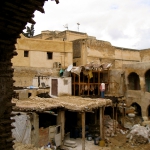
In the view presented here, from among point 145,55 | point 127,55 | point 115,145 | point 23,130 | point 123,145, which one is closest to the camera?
→ point 23,130

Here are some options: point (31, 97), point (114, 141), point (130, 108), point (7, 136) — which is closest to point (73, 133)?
point (114, 141)

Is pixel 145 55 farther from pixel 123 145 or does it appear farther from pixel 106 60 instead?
pixel 123 145

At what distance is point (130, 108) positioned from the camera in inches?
981

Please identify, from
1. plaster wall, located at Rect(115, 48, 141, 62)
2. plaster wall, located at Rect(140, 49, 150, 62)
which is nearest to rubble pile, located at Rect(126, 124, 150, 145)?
plaster wall, located at Rect(115, 48, 141, 62)

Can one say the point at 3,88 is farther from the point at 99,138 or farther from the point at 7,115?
the point at 99,138

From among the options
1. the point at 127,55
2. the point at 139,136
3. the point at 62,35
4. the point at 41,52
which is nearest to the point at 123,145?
the point at 139,136

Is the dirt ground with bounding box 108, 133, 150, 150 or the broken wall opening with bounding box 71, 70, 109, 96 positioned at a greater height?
the broken wall opening with bounding box 71, 70, 109, 96

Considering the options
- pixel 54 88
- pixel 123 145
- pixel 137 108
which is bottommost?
pixel 123 145

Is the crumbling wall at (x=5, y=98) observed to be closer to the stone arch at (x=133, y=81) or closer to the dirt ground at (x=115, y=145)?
the dirt ground at (x=115, y=145)

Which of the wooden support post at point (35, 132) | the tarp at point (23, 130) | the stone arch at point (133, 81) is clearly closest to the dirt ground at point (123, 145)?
the wooden support post at point (35, 132)

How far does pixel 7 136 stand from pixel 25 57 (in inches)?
777

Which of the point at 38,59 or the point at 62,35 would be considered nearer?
the point at 38,59

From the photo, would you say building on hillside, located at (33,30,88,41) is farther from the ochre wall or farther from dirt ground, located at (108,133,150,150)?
dirt ground, located at (108,133,150,150)

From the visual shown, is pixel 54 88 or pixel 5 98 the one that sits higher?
pixel 5 98
